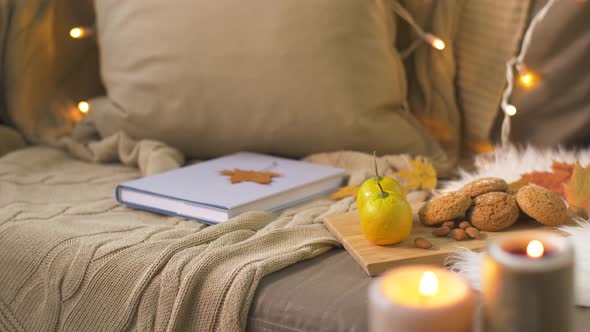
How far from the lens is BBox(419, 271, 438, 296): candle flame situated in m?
0.56

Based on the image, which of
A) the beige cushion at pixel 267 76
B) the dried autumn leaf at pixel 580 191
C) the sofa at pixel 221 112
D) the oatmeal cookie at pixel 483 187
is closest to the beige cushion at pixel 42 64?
the sofa at pixel 221 112

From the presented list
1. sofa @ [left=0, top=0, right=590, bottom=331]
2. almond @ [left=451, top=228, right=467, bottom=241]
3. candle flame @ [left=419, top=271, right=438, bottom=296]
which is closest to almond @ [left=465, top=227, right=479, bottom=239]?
almond @ [left=451, top=228, right=467, bottom=241]

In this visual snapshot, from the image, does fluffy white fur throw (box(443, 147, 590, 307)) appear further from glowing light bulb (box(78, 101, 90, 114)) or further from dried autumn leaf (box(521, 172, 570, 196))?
glowing light bulb (box(78, 101, 90, 114))

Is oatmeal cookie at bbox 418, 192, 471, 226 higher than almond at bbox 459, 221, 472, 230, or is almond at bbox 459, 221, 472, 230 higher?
oatmeal cookie at bbox 418, 192, 471, 226

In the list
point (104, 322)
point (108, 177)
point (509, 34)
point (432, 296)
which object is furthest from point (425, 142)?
point (432, 296)

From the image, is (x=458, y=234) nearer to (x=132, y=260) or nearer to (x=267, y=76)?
(x=132, y=260)

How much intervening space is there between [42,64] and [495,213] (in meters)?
1.10

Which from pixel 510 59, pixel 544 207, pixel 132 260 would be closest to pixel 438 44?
pixel 510 59

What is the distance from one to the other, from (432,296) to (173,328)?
428mm

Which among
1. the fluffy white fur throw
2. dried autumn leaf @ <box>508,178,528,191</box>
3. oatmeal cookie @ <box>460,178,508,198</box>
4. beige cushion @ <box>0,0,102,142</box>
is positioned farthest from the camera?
beige cushion @ <box>0,0,102,142</box>

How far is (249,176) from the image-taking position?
4.07ft

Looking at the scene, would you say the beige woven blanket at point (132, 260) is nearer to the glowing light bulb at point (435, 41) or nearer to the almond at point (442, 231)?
the almond at point (442, 231)

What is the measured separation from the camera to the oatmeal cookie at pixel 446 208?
0.97 m

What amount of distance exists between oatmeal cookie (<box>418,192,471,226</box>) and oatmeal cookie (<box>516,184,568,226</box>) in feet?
0.25
